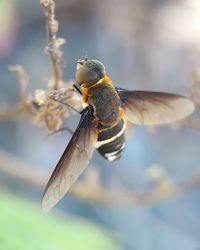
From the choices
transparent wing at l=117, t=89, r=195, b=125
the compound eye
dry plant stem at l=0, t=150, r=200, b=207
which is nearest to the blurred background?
dry plant stem at l=0, t=150, r=200, b=207

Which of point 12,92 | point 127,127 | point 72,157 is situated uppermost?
point 72,157

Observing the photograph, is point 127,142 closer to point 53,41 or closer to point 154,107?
point 154,107

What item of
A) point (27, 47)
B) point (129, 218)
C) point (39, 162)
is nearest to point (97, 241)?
point (129, 218)

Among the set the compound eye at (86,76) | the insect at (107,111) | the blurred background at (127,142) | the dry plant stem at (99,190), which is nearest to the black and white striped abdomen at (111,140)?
the insect at (107,111)

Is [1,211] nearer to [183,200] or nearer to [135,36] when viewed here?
[183,200]

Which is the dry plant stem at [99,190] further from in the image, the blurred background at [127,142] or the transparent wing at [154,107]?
the transparent wing at [154,107]

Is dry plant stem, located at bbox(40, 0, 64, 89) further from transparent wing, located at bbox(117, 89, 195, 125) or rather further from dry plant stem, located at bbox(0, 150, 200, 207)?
dry plant stem, located at bbox(0, 150, 200, 207)
